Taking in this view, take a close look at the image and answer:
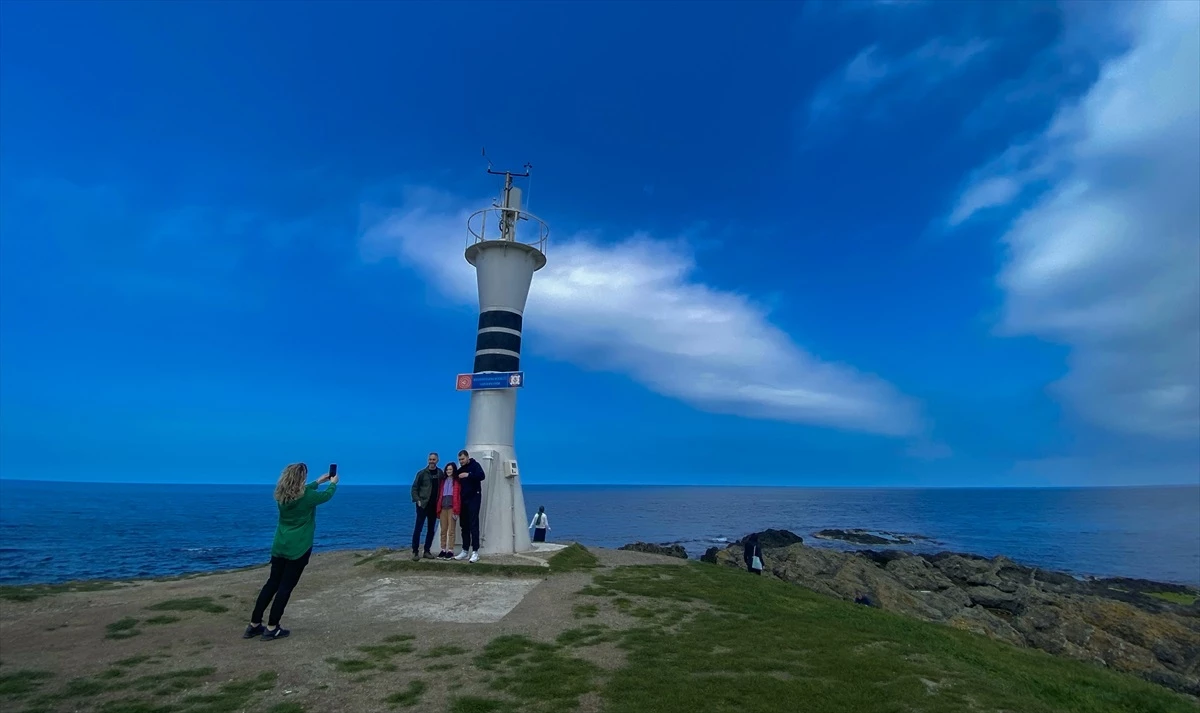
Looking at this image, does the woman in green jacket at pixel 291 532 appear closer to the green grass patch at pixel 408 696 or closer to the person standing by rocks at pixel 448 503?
the green grass patch at pixel 408 696

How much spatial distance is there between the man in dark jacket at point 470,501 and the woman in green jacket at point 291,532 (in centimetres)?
643

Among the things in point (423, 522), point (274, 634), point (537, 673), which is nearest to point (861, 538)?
point (423, 522)

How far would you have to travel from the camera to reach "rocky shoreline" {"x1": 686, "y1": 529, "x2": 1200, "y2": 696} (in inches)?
631

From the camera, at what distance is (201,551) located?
3909cm

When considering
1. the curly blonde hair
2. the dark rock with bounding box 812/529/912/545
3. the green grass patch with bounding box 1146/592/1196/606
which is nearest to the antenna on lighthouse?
the curly blonde hair

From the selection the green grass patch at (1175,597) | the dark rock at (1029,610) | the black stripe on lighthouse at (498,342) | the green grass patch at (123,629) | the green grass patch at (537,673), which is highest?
the black stripe on lighthouse at (498,342)

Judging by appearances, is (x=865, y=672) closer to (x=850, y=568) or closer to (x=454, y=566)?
(x=454, y=566)

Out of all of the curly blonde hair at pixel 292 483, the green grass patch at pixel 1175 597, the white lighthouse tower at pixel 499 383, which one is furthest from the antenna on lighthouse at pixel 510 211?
the green grass patch at pixel 1175 597

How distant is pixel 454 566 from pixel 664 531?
51.8 meters

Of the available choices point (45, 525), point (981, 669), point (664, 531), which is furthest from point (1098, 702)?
point (45, 525)

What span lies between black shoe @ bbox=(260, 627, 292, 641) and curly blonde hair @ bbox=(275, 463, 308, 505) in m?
1.81

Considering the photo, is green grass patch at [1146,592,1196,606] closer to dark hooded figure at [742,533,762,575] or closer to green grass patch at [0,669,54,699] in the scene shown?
dark hooded figure at [742,533,762,575]

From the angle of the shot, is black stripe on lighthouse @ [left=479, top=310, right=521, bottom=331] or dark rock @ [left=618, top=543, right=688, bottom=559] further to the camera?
dark rock @ [left=618, top=543, right=688, bottom=559]

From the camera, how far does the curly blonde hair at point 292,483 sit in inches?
299
